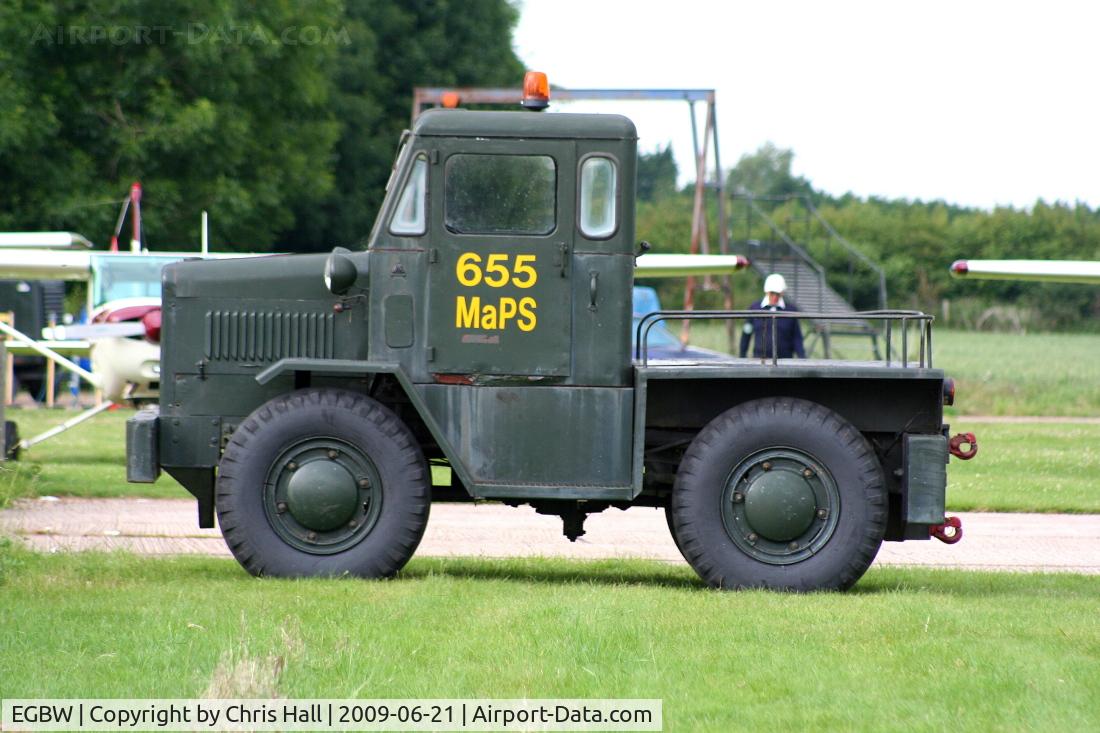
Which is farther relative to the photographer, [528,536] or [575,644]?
[528,536]

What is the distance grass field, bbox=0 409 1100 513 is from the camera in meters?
12.9

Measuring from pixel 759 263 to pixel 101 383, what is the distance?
72.3ft

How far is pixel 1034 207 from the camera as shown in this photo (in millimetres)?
50219

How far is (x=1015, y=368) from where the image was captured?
99.1ft

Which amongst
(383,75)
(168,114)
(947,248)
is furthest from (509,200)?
(947,248)

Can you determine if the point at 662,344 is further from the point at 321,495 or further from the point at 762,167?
the point at 762,167

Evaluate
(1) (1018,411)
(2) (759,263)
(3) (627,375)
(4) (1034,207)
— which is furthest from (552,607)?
(4) (1034,207)

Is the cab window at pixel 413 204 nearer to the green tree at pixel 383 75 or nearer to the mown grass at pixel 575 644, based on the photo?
the mown grass at pixel 575 644

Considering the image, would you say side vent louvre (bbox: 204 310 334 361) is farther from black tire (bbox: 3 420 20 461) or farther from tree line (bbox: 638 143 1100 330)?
tree line (bbox: 638 143 1100 330)

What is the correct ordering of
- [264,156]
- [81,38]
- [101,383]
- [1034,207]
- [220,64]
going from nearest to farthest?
[101,383] → [81,38] → [220,64] → [264,156] → [1034,207]

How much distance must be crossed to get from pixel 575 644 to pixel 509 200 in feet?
9.10

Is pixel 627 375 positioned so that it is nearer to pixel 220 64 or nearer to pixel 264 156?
pixel 220 64

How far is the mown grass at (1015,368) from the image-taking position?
2548cm

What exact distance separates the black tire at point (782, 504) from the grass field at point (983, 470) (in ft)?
16.5
